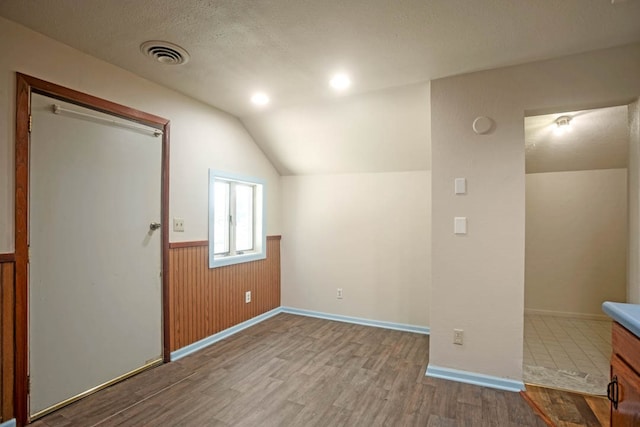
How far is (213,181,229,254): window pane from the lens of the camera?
348 centimetres

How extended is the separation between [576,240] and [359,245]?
2.76 meters

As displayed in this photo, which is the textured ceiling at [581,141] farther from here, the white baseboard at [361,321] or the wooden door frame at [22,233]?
the wooden door frame at [22,233]

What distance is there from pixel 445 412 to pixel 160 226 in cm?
257

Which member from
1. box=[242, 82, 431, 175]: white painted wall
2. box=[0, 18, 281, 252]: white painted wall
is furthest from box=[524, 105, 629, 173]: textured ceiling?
box=[0, 18, 281, 252]: white painted wall

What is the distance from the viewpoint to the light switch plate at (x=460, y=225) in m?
2.46

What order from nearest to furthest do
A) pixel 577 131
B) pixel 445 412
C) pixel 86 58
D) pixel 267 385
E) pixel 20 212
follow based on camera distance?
pixel 20 212, pixel 445 412, pixel 86 58, pixel 267 385, pixel 577 131

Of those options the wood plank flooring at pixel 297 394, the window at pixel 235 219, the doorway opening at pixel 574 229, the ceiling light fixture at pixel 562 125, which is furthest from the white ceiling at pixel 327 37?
the wood plank flooring at pixel 297 394

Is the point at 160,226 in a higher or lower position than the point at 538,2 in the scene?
lower

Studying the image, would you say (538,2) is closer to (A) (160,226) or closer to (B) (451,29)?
(B) (451,29)

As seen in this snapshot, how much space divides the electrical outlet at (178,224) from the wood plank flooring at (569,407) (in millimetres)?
3046

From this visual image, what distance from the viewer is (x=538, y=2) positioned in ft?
5.39

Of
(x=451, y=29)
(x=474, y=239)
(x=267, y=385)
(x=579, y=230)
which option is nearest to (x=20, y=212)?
(x=267, y=385)

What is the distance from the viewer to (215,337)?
3.21m

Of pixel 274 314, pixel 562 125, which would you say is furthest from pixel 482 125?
pixel 274 314
